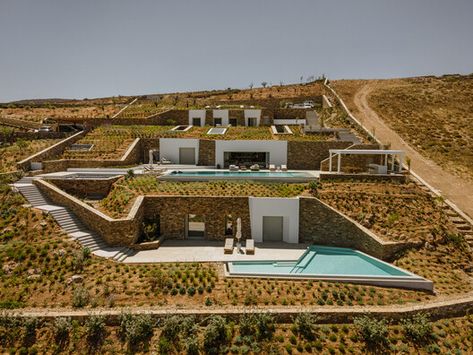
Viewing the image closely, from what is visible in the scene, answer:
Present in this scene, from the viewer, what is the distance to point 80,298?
11.0 meters

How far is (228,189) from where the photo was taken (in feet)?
59.9

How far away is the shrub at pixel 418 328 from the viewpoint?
10258 mm

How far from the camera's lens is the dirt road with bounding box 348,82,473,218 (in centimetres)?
1903

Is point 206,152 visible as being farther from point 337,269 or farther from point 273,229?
point 337,269

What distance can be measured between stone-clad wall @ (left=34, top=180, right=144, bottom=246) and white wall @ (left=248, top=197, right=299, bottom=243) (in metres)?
5.92

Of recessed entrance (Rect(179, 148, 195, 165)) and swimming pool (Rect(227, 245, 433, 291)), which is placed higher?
recessed entrance (Rect(179, 148, 195, 165))

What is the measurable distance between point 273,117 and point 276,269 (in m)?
25.2

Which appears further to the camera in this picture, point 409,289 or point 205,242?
point 205,242

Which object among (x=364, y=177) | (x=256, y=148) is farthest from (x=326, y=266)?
(x=256, y=148)

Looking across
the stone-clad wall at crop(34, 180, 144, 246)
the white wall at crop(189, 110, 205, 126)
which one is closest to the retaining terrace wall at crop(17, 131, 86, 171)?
the stone-clad wall at crop(34, 180, 144, 246)

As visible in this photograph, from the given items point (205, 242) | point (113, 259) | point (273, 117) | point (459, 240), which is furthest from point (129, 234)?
point (273, 117)

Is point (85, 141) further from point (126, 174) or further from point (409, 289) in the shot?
point (409, 289)

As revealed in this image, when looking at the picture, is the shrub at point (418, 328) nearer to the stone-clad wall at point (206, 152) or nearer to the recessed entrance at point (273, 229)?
the recessed entrance at point (273, 229)

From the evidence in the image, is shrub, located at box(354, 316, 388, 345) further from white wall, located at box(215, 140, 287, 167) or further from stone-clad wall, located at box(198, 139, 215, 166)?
stone-clad wall, located at box(198, 139, 215, 166)
